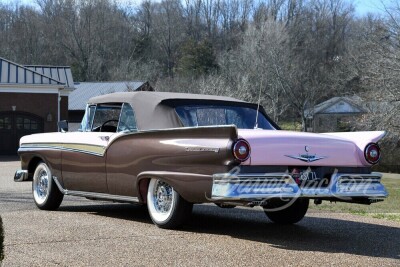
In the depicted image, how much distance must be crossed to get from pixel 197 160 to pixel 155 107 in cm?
128

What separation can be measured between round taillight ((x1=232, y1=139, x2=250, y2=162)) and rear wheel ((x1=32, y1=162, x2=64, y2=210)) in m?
3.66

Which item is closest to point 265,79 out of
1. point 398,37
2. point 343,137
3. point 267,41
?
point 267,41

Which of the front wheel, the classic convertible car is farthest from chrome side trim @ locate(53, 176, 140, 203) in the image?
the front wheel

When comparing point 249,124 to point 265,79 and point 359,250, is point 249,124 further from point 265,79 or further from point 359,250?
point 265,79

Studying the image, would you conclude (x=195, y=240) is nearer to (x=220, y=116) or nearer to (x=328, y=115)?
(x=220, y=116)

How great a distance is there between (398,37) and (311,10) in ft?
158

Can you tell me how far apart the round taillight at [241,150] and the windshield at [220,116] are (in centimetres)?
123

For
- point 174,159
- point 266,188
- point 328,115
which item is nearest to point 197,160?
point 174,159

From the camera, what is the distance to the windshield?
8.20 m

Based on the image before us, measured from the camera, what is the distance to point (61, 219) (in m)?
8.70

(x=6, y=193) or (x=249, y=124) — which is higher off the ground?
(x=249, y=124)

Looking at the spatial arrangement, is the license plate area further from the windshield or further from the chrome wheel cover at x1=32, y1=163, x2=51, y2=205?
the chrome wheel cover at x1=32, y1=163, x2=51, y2=205

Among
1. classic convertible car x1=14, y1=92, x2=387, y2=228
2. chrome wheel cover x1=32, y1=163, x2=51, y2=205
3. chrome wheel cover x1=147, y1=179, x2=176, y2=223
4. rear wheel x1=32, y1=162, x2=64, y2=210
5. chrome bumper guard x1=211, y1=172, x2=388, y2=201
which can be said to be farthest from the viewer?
chrome wheel cover x1=32, y1=163, x2=51, y2=205

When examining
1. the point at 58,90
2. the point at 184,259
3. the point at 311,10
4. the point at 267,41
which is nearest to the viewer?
the point at 184,259
